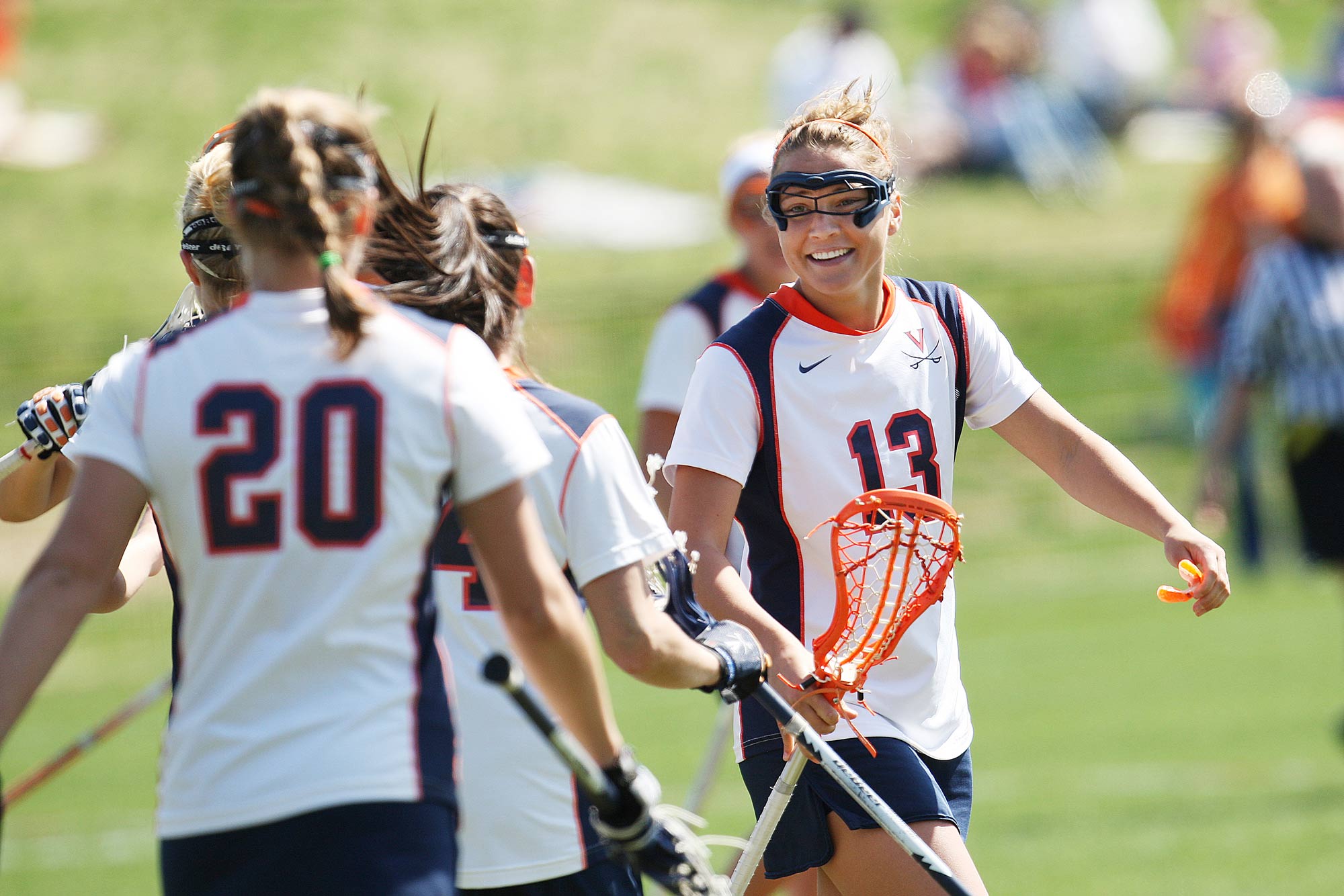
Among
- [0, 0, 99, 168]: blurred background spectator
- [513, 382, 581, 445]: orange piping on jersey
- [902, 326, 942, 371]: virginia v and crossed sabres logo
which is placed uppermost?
[0, 0, 99, 168]: blurred background spectator

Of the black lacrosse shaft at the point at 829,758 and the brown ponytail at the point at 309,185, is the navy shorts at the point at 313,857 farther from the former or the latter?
the black lacrosse shaft at the point at 829,758

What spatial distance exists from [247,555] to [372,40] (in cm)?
2372

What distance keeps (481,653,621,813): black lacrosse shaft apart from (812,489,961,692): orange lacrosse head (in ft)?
2.60

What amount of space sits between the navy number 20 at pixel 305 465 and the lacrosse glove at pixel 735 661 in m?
0.81

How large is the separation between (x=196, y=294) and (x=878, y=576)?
1641 millimetres

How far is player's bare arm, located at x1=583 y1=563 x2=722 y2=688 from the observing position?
2836 mm

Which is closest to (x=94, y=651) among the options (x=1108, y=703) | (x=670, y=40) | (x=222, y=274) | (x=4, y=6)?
(x=1108, y=703)

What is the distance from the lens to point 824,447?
11.9 feet

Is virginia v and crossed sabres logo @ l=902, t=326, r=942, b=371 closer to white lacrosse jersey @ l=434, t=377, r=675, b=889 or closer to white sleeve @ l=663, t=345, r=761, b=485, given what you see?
white sleeve @ l=663, t=345, r=761, b=485

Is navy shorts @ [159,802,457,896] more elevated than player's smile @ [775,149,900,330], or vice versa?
player's smile @ [775,149,900,330]

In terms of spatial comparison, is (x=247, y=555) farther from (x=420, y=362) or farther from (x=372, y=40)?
(x=372, y=40)

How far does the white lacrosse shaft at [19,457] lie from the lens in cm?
357

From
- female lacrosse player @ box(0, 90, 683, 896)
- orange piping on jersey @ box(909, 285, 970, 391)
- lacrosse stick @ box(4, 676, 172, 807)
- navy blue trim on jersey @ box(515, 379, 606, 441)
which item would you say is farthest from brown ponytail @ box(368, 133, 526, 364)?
lacrosse stick @ box(4, 676, 172, 807)

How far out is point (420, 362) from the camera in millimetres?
2482
